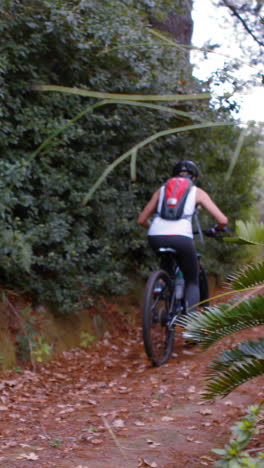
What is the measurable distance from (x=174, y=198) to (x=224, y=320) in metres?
2.93

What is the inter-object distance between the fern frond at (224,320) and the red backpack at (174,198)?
2739mm

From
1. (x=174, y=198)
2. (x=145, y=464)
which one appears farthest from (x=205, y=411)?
(x=174, y=198)

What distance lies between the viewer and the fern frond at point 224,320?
3.20 m

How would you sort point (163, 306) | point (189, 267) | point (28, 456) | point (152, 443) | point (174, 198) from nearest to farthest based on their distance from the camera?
1. point (28, 456)
2. point (152, 443)
3. point (174, 198)
4. point (163, 306)
5. point (189, 267)

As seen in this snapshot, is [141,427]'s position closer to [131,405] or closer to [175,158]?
[131,405]

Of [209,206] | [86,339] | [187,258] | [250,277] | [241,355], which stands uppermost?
[209,206]

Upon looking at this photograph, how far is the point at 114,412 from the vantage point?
4465 mm

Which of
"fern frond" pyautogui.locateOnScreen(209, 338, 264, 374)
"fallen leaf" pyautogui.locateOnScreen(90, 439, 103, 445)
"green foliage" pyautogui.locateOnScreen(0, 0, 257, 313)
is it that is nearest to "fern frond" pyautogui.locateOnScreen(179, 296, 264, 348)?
"fern frond" pyautogui.locateOnScreen(209, 338, 264, 374)

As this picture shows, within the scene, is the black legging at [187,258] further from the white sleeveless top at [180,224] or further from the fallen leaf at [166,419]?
the fallen leaf at [166,419]

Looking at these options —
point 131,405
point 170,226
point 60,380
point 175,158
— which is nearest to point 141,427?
point 131,405

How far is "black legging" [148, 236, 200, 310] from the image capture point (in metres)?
6.06

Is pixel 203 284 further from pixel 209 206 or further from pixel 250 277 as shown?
pixel 250 277

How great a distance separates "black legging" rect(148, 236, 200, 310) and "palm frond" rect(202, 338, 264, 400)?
2808 millimetres

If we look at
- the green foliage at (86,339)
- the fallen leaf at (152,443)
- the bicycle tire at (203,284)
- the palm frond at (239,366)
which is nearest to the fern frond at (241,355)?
the palm frond at (239,366)
